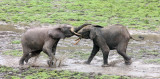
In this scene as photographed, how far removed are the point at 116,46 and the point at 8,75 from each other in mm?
3780

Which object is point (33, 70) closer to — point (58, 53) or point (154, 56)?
point (58, 53)

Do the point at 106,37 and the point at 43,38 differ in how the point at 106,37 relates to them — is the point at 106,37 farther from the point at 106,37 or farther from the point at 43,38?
the point at 43,38

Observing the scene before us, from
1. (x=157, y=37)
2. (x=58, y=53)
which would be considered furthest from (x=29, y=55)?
(x=157, y=37)

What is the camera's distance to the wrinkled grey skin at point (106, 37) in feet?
43.6

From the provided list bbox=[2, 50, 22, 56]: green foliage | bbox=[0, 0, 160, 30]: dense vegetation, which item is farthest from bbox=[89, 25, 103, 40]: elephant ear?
bbox=[0, 0, 160, 30]: dense vegetation

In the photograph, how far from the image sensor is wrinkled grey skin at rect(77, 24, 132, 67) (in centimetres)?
1328

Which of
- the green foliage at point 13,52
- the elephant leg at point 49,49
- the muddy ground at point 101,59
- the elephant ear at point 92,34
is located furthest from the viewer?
the green foliage at point 13,52

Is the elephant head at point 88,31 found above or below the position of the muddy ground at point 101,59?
above

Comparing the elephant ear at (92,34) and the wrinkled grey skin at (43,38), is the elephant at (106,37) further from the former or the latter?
the wrinkled grey skin at (43,38)

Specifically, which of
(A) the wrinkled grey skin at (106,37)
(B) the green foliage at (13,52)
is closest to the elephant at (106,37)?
(A) the wrinkled grey skin at (106,37)

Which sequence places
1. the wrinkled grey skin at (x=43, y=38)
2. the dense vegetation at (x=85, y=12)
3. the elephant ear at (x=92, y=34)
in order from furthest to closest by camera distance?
the dense vegetation at (x=85, y=12)
the elephant ear at (x=92, y=34)
the wrinkled grey skin at (x=43, y=38)

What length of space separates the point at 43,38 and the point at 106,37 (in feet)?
6.58

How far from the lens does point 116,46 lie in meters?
13.6

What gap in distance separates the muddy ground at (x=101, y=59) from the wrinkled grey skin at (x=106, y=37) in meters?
0.44
